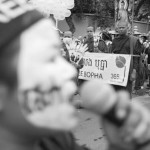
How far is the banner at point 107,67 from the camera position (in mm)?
6454

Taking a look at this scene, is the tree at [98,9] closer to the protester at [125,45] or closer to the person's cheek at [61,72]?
the protester at [125,45]

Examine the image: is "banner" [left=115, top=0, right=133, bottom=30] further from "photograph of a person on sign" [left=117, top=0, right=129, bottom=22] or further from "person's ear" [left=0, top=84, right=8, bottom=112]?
"person's ear" [left=0, top=84, right=8, bottom=112]

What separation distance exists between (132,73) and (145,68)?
384 cm

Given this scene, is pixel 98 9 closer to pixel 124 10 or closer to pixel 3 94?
pixel 124 10

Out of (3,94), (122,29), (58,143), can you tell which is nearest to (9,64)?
(3,94)

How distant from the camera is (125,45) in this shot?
244 inches

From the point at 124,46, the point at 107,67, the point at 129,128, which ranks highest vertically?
the point at 129,128

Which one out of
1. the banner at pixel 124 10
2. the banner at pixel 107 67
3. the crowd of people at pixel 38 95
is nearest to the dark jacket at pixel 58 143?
the crowd of people at pixel 38 95

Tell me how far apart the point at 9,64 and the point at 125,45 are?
5.35 metres

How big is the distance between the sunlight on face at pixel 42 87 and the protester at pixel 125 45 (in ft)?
16.8

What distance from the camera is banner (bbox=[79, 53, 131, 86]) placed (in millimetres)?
6454

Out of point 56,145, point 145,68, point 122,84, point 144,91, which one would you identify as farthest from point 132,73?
point 56,145

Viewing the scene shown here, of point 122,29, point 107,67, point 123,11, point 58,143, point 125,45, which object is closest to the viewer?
point 58,143

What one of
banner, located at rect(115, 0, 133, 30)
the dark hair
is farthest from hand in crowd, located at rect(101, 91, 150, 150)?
banner, located at rect(115, 0, 133, 30)
